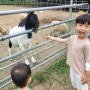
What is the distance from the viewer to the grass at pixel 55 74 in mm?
4074

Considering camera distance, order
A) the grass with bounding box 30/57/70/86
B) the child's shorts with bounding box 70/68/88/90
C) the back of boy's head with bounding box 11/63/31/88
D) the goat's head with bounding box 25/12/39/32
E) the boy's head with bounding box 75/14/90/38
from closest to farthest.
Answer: the back of boy's head with bounding box 11/63/31/88 < the boy's head with bounding box 75/14/90/38 < the child's shorts with bounding box 70/68/88/90 < the goat's head with bounding box 25/12/39/32 < the grass with bounding box 30/57/70/86

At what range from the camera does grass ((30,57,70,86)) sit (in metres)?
4.07

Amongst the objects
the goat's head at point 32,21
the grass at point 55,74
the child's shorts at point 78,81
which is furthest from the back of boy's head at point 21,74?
the grass at point 55,74

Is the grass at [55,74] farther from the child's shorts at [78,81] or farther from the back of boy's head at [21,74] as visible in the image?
the back of boy's head at [21,74]

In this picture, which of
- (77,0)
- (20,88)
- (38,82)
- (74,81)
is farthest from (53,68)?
(77,0)

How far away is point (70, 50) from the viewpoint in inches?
112

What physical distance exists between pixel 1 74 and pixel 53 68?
37.1 inches

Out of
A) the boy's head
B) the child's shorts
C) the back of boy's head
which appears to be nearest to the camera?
the back of boy's head

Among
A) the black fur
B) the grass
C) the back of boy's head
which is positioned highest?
the black fur

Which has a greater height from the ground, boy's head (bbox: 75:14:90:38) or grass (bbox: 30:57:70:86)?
boy's head (bbox: 75:14:90:38)

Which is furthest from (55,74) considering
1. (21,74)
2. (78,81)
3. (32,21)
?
(21,74)

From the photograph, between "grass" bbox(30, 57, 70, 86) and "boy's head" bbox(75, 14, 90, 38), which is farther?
"grass" bbox(30, 57, 70, 86)

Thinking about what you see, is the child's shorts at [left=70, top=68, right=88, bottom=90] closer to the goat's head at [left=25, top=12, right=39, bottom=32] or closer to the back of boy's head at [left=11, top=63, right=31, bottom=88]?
the goat's head at [left=25, top=12, right=39, bottom=32]

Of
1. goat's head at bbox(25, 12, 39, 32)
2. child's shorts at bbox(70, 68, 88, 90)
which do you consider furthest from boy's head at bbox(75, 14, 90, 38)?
goat's head at bbox(25, 12, 39, 32)
